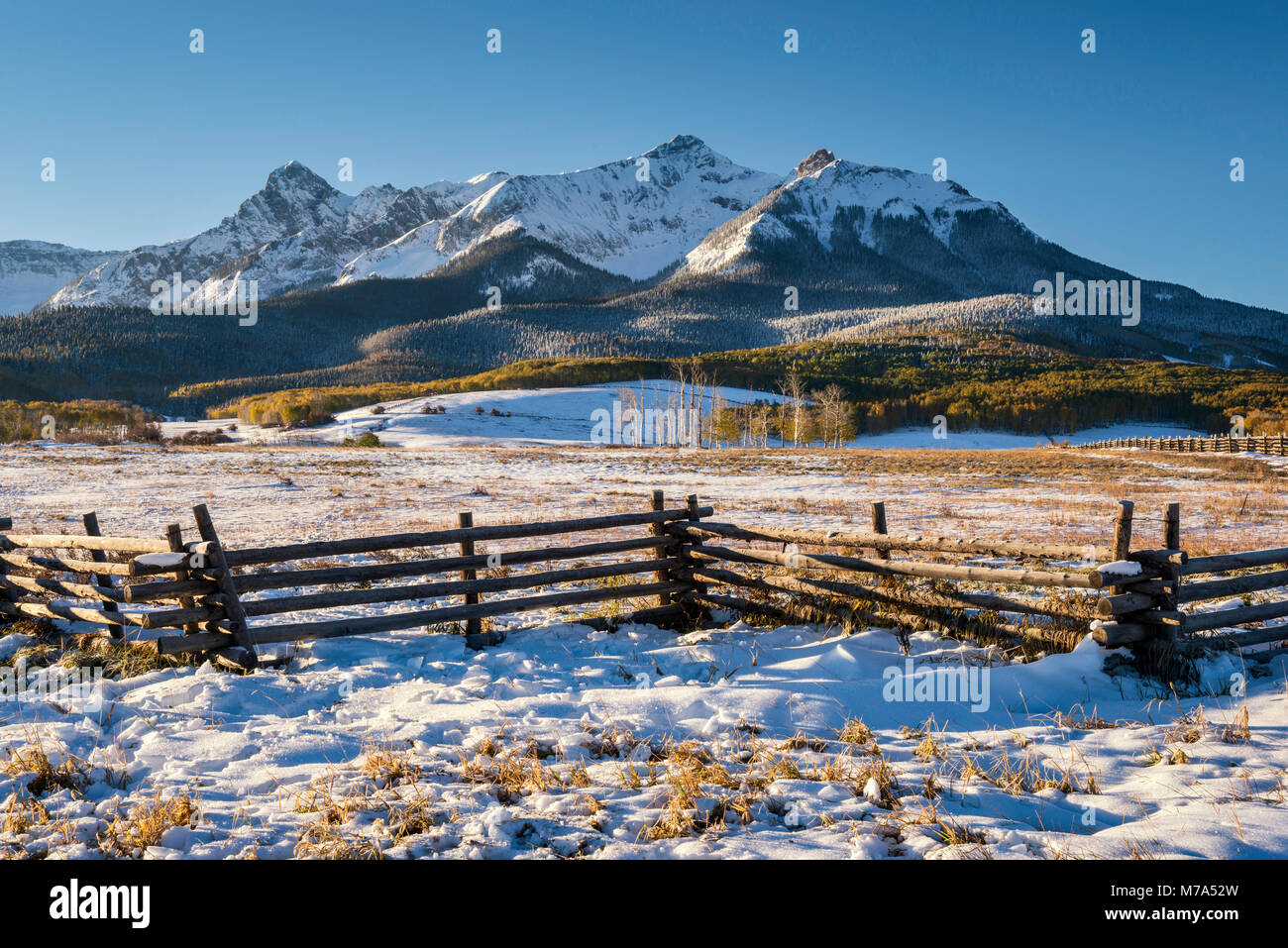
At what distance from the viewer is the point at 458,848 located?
3977 millimetres

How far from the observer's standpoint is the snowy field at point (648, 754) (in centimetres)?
407

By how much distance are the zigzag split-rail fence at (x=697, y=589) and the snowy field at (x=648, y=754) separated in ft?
1.37

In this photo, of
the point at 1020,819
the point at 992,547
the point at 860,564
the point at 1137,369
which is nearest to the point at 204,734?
the point at 1020,819

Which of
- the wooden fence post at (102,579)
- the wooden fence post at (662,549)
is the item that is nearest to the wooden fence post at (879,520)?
the wooden fence post at (662,549)

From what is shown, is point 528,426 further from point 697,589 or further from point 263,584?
point 263,584

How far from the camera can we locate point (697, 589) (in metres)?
10.4

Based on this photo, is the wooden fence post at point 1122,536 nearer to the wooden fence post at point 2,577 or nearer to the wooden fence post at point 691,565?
the wooden fence post at point 691,565

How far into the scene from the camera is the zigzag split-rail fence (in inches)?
288

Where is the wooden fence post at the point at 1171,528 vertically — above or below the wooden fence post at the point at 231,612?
above

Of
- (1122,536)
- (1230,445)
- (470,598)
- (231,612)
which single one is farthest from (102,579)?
(1230,445)

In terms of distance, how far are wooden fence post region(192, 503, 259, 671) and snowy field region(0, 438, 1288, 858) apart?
45 cm

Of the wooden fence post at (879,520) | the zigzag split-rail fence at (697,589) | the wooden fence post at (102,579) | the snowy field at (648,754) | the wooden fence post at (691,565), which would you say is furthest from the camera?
the wooden fence post at (691,565)

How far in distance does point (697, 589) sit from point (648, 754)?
202 inches
